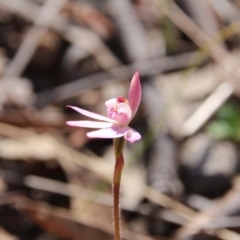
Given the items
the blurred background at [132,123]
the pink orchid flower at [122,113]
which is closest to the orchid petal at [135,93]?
the pink orchid flower at [122,113]

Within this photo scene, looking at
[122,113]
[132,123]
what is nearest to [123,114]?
[122,113]

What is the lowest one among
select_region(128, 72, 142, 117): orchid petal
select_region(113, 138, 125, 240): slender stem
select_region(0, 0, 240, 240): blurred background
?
select_region(113, 138, 125, 240): slender stem

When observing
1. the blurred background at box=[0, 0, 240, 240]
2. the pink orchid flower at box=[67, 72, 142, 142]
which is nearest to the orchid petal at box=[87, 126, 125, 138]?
the pink orchid flower at box=[67, 72, 142, 142]

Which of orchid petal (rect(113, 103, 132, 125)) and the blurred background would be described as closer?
orchid petal (rect(113, 103, 132, 125))

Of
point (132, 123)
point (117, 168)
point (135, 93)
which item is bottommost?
point (117, 168)

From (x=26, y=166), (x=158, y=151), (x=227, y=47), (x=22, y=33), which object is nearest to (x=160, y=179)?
(x=158, y=151)

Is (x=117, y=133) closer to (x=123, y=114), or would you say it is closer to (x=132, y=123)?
(x=123, y=114)

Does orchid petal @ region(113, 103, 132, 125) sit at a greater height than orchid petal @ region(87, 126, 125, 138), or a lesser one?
greater

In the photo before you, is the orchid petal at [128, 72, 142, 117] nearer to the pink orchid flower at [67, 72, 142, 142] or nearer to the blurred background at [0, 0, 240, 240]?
the pink orchid flower at [67, 72, 142, 142]

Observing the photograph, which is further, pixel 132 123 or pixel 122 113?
pixel 132 123
